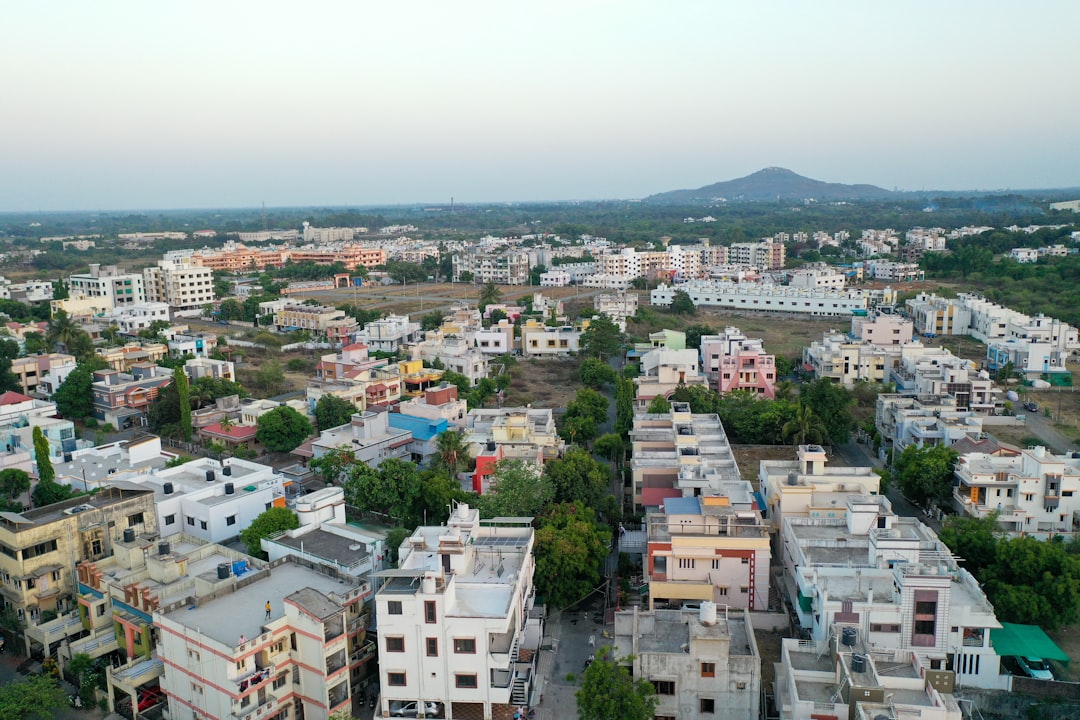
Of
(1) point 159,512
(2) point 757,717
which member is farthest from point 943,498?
(1) point 159,512

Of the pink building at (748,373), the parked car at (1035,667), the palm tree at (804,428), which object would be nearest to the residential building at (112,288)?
the pink building at (748,373)

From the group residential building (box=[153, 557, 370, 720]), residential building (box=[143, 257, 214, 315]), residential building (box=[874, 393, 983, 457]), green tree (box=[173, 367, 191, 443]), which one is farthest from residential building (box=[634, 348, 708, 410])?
residential building (box=[143, 257, 214, 315])

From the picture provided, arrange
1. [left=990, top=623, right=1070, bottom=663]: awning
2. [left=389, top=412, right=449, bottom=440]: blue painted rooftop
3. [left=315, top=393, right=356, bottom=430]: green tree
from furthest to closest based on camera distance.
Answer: [left=315, top=393, right=356, bottom=430]: green tree → [left=389, top=412, right=449, bottom=440]: blue painted rooftop → [left=990, top=623, right=1070, bottom=663]: awning

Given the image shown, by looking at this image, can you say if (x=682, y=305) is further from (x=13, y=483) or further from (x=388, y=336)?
(x=13, y=483)

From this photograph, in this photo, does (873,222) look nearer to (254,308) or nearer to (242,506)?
(254,308)

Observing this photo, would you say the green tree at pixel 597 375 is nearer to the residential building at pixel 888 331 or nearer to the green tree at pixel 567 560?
the residential building at pixel 888 331

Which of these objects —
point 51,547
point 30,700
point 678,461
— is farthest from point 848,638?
point 51,547

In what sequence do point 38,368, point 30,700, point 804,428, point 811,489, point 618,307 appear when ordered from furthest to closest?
point 618,307 < point 38,368 < point 804,428 < point 811,489 < point 30,700

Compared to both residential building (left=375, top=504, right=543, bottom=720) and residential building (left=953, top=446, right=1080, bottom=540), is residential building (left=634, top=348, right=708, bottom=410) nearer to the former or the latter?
residential building (left=953, top=446, right=1080, bottom=540)
